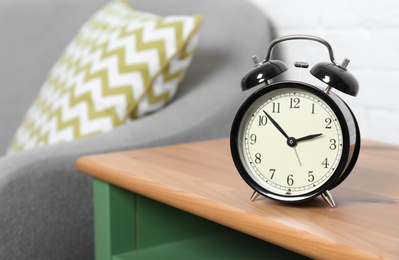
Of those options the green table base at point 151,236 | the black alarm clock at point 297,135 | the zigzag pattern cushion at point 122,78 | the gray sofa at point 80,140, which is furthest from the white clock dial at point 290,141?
the zigzag pattern cushion at point 122,78

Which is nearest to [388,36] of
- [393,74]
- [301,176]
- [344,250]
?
[393,74]

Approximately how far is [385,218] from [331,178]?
0.08m

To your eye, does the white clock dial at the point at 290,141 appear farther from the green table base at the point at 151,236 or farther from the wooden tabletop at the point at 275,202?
the green table base at the point at 151,236

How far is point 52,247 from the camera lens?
1.15m

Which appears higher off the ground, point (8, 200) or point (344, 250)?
point (344, 250)

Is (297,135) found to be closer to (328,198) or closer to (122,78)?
(328,198)

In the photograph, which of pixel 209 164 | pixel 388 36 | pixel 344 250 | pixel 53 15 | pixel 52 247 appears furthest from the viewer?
pixel 53 15

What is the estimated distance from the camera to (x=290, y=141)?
29.7 inches

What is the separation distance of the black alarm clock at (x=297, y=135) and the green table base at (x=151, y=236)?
31 cm

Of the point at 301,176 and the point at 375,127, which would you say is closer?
the point at 301,176

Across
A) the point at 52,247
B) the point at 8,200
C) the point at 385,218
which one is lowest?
the point at 52,247

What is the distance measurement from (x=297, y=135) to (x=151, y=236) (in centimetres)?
42

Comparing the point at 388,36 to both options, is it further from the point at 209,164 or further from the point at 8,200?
the point at 8,200

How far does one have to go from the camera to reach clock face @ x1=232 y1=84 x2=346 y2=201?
735mm
